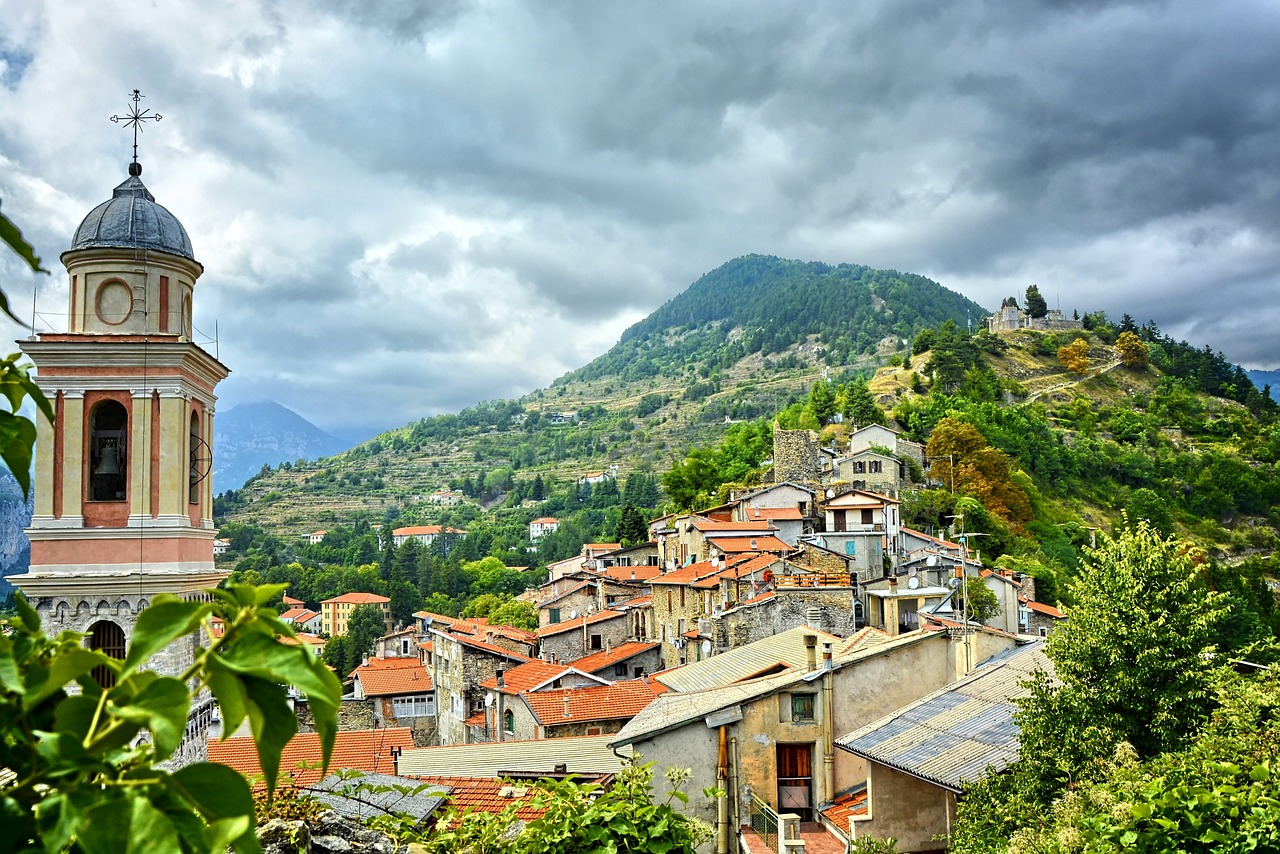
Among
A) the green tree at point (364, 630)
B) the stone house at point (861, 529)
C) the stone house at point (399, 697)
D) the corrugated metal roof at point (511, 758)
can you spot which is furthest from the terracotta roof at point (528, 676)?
the green tree at point (364, 630)

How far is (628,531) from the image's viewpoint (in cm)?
6284

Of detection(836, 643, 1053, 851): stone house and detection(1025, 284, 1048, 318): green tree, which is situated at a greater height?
detection(1025, 284, 1048, 318): green tree

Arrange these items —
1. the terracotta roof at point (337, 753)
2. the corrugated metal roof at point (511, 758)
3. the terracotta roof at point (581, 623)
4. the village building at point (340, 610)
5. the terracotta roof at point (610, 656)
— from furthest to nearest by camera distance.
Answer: the village building at point (340, 610)
the terracotta roof at point (581, 623)
the terracotta roof at point (610, 656)
the corrugated metal roof at point (511, 758)
the terracotta roof at point (337, 753)

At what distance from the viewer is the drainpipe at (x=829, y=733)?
54.9ft

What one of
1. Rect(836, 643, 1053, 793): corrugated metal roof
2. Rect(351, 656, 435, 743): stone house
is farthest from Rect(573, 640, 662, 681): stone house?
Rect(836, 643, 1053, 793): corrugated metal roof

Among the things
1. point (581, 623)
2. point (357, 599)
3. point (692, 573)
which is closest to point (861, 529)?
point (692, 573)

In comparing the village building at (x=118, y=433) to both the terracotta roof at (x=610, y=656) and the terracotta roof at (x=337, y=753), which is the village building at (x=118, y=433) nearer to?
the terracotta roof at (x=337, y=753)

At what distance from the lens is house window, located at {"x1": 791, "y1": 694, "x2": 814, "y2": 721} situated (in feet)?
54.6

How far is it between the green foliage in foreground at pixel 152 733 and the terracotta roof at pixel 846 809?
15.0 meters

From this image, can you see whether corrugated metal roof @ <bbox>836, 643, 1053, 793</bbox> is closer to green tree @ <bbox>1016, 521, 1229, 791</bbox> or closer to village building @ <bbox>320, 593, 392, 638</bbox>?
green tree @ <bbox>1016, 521, 1229, 791</bbox>

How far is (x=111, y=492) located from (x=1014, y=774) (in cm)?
1127

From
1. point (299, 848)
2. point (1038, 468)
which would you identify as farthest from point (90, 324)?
point (1038, 468)

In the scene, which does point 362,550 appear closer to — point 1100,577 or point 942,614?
point 942,614

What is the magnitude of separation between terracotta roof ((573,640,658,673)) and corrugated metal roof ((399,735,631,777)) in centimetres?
1134
